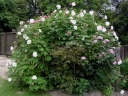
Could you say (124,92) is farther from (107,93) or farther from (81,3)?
(81,3)

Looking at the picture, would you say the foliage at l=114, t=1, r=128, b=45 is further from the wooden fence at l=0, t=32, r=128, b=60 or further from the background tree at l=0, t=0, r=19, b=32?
the wooden fence at l=0, t=32, r=128, b=60

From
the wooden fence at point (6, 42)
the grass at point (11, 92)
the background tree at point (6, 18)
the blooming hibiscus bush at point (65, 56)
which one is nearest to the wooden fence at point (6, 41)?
the wooden fence at point (6, 42)

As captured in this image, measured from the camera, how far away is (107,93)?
4102mm

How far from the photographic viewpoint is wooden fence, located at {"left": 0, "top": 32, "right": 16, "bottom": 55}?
9516 mm

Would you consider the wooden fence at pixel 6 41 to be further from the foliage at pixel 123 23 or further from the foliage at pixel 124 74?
the foliage at pixel 123 23

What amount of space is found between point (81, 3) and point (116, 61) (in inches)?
750

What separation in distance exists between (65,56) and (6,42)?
6.89 m

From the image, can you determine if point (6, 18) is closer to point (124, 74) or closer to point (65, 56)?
point (124, 74)

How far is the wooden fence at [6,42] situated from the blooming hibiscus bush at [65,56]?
5444mm

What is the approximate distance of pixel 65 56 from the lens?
12.2 feet

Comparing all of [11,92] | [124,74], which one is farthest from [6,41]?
[124,74]

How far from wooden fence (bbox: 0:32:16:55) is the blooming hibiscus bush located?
17.9 feet

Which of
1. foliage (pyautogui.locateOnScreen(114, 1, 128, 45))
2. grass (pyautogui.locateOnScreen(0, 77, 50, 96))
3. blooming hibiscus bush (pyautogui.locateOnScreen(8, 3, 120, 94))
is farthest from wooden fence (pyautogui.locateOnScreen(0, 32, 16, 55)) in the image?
foliage (pyautogui.locateOnScreen(114, 1, 128, 45))

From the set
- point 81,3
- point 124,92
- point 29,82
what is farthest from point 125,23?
point 29,82
